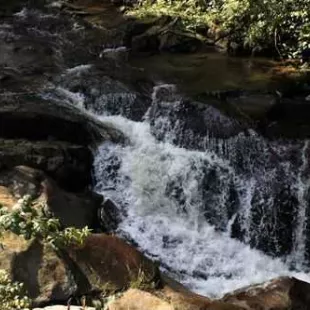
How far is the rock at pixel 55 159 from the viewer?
8.55 metres

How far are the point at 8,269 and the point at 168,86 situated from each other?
6876 millimetres

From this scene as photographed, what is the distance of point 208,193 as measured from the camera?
906 cm

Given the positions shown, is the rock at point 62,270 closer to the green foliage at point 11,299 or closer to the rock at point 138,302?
the rock at point 138,302

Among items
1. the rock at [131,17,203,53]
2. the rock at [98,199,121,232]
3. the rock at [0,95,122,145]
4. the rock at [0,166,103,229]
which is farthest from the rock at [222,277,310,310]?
the rock at [131,17,203,53]

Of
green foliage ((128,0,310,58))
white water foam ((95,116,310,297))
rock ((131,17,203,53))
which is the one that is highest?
green foliage ((128,0,310,58))

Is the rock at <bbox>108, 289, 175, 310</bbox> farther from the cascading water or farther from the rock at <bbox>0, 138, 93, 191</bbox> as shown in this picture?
the rock at <bbox>0, 138, 93, 191</bbox>

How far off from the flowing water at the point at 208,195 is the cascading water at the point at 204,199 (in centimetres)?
2

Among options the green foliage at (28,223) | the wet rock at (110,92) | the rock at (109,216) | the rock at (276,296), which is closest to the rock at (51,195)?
the rock at (109,216)

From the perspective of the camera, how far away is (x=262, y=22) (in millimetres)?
12875

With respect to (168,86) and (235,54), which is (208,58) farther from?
(168,86)

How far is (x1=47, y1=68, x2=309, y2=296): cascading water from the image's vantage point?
26.9ft

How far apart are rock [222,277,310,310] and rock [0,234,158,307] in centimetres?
137

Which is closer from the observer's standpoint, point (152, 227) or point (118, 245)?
point (118, 245)

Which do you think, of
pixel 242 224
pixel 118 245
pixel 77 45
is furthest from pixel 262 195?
pixel 77 45
